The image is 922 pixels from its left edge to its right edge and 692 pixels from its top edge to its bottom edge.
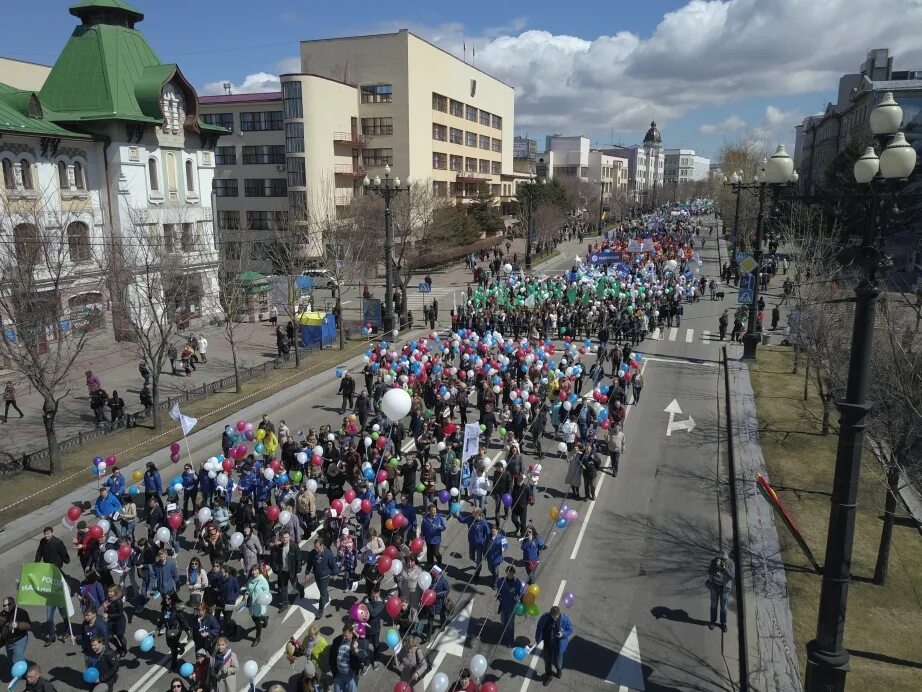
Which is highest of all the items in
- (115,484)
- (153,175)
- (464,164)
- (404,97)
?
(404,97)

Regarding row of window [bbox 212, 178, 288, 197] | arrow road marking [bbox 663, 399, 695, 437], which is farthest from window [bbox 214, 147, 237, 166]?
arrow road marking [bbox 663, 399, 695, 437]

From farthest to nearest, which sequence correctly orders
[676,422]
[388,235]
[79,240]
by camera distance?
1. [79,240]
2. [388,235]
3. [676,422]

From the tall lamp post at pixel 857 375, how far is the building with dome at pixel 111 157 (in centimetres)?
2215

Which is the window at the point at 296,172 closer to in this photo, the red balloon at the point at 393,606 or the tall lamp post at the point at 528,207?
the tall lamp post at the point at 528,207

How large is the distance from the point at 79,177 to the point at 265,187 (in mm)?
27662

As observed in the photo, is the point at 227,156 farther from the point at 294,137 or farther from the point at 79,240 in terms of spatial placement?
the point at 79,240

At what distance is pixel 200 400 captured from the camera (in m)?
23.0

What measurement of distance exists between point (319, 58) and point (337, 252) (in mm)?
39015

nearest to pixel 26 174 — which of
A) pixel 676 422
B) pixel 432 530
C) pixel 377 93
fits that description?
pixel 432 530

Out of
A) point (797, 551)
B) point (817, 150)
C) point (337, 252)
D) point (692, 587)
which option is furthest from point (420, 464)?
point (817, 150)

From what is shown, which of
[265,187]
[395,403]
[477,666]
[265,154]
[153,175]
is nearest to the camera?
[477,666]

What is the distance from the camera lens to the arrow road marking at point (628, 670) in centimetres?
960

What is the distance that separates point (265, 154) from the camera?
56812mm

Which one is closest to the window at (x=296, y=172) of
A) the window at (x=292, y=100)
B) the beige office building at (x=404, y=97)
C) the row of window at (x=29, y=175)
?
the window at (x=292, y=100)
